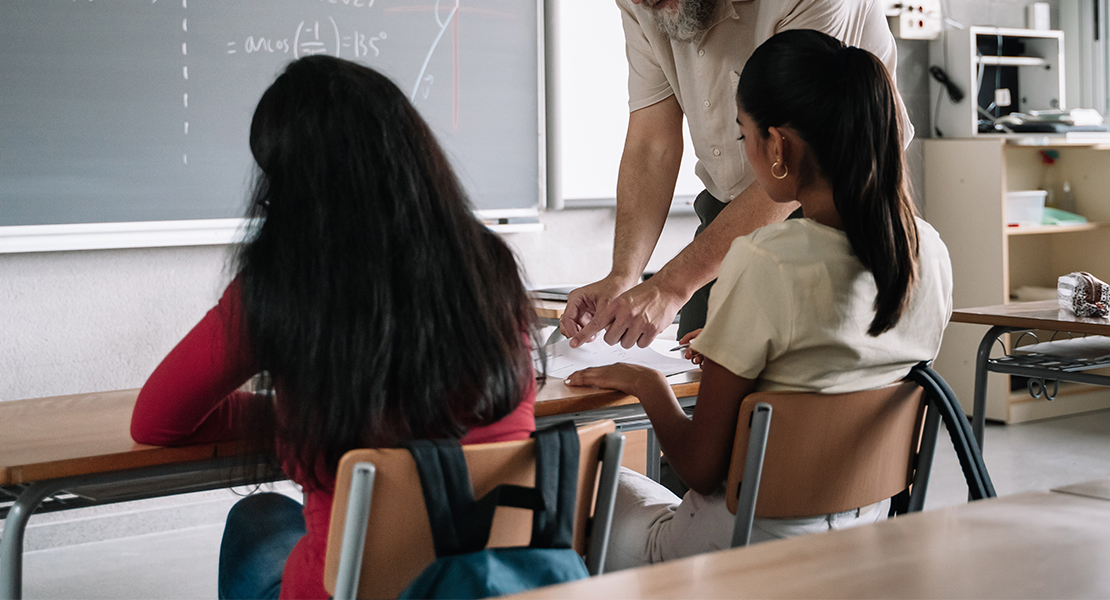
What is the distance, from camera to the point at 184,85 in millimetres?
2889

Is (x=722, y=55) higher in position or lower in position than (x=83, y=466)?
higher

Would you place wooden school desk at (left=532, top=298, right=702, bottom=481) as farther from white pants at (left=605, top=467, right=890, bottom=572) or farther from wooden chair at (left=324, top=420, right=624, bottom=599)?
wooden chair at (left=324, top=420, right=624, bottom=599)

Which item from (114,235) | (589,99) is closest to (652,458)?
(114,235)

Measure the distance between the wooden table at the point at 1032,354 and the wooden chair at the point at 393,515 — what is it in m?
1.87

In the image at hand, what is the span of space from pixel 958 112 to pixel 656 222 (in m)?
2.79

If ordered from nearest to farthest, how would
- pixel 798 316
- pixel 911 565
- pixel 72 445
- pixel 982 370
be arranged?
1. pixel 911 565
2. pixel 72 445
3. pixel 798 316
4. pixel 982 370

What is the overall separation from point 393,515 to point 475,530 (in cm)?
8

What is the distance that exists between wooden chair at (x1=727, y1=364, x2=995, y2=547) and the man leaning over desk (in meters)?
0.45

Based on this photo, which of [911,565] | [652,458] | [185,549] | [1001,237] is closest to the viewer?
[911,565]

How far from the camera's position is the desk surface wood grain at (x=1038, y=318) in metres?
2.41

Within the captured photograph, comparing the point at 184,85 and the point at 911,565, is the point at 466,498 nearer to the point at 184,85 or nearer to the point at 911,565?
the point at 911,565

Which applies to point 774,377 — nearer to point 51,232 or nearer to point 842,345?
point 842,345

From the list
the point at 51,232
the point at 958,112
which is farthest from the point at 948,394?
the point at 958,112

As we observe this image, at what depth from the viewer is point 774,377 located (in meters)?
1.35
